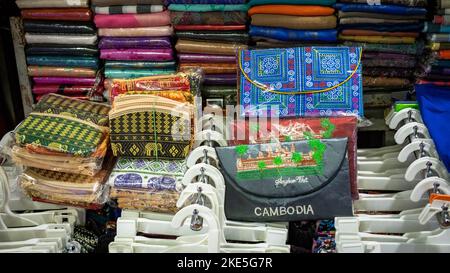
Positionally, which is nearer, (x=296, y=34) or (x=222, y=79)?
(x=296, y=34)

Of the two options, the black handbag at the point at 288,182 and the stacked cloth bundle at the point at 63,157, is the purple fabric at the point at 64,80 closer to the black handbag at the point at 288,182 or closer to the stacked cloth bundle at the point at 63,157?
the stacked cloth bundle at the point at 63,157

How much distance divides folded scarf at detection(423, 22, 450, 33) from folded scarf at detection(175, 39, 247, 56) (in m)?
1.08

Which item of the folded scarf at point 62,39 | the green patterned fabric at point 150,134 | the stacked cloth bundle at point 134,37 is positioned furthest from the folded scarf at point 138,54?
the green patterned fabric at point 150,134

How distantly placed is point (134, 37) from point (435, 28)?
71.0 inches

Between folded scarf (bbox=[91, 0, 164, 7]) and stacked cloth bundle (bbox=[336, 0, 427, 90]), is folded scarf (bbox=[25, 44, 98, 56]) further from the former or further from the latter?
stacked cloth bundle (bbox=[336, 0, 427, 90])

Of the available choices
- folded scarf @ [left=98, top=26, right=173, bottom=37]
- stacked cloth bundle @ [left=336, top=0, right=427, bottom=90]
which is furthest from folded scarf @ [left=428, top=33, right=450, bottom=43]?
folded scarf @ [left=98, top=26, right=173, bottom=37]

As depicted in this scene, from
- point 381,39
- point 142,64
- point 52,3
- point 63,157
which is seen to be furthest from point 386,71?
point 52,3

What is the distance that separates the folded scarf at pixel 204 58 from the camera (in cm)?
330

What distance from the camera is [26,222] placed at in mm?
2682

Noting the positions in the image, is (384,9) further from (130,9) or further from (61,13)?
(61,13)

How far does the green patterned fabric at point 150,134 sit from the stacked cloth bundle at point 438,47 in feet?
4.94

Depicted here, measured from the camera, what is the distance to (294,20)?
124 inches

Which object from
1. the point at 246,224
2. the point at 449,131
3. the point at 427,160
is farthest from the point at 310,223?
the point at 449,131

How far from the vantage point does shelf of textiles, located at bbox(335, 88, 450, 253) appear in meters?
2.27
